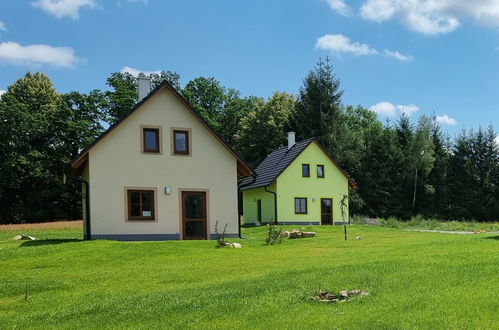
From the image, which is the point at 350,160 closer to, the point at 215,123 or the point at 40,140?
the point at 215,123

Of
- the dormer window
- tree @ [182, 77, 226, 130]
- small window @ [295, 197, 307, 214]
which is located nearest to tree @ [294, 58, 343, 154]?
small window @ [295, 197, 307, 214]

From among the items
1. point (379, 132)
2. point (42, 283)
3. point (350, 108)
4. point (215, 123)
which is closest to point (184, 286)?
point (42, 283)

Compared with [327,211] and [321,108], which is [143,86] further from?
[321,108]

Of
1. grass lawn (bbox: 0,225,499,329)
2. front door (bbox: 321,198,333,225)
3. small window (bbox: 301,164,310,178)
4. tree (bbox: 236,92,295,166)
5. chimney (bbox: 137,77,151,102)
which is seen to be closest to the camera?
grass lawn (bbox: 0,225,499,329)

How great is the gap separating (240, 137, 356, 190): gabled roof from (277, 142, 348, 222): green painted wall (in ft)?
1.08

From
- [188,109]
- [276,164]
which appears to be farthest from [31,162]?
[188,109]

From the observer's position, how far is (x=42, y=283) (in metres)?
10.8

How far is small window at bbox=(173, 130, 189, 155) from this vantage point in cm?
2272

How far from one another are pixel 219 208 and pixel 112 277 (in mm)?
11884

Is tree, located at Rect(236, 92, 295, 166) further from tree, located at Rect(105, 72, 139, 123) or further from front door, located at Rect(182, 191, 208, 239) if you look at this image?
front door, located at Rect(182, 191, 208, 239)

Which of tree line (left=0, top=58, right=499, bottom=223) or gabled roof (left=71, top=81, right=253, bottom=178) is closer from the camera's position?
gabled roof (left=71, top=81, right=253, bottom=178)

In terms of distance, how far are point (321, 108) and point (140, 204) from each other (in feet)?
106

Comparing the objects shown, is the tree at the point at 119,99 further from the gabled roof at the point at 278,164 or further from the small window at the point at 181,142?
the small window at the point at 181,142

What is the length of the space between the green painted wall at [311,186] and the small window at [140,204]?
14.0 metres
